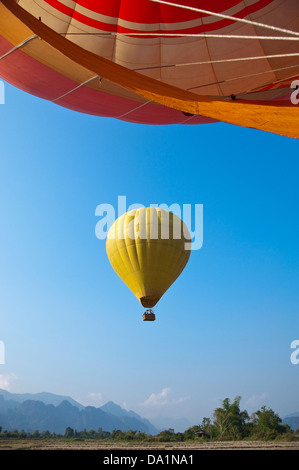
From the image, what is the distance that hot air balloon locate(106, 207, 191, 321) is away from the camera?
16125 mm

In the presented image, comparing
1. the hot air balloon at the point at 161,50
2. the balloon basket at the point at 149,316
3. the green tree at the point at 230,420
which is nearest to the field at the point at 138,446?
the balloon basket at the point at 149,316

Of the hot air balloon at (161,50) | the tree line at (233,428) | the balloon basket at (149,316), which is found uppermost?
the hot air balloon at (161,50)

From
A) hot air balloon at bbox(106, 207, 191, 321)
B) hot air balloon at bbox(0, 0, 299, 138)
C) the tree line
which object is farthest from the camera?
the tree line

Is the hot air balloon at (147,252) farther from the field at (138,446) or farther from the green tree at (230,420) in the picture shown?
the green tree at (230,420)

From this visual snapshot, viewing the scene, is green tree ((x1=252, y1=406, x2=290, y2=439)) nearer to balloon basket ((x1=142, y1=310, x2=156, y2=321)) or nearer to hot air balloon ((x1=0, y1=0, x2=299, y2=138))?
balloon basket ((x1=142, y1=310, x2=156, y2=321))

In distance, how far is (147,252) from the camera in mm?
16031

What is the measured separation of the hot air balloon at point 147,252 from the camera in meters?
16.1

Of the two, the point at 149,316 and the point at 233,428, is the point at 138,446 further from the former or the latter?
the point at 233,428

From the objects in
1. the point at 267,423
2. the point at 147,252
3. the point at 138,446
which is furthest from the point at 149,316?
the point at 267,423

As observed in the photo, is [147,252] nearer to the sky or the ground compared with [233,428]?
nearer to the sky

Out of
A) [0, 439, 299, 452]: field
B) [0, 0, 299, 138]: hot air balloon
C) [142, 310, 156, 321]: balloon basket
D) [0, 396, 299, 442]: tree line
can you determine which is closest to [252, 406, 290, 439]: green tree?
[0, 396, 299, 442]: tree line

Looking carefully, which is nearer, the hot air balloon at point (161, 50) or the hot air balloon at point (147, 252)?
the hot air balloon at point (161, 50)

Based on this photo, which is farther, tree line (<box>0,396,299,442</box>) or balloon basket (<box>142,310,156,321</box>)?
tree line (<box>0,396,299,442</box>)

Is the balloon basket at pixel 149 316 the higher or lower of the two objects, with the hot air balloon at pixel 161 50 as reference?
lower
